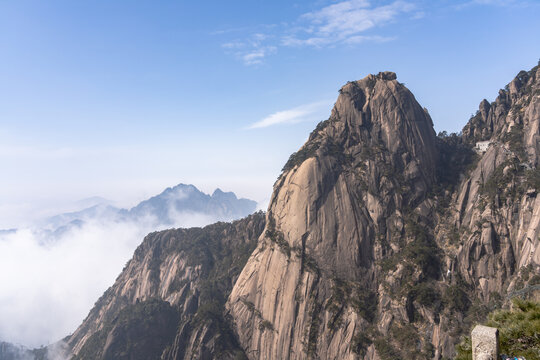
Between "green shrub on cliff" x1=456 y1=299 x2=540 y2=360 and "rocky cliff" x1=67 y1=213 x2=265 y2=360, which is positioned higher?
"green shrub on cliff" x1=456 y1=299 x2=540 y2=360

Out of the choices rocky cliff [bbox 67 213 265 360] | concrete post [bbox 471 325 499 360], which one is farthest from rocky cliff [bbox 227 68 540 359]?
concrete post [bbox 471 325 499 360]

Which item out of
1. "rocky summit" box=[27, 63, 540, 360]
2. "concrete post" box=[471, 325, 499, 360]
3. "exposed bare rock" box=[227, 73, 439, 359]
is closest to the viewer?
"concrete post" box=[471, 325, 499, 360]

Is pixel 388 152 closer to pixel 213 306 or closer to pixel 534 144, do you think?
pixel 534 144

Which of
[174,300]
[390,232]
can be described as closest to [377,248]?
[390,232]

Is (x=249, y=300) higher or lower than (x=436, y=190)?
lower

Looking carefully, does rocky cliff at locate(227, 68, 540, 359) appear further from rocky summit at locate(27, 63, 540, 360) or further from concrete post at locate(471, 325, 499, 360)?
concrete post at locate(471, 325, 499, 360)

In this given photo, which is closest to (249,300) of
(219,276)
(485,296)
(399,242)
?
(219,276)
